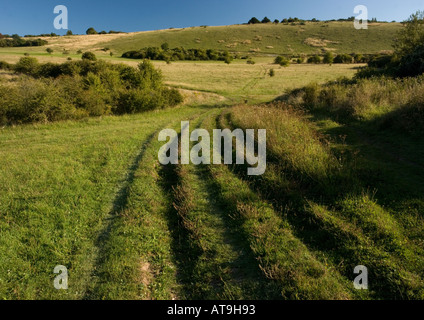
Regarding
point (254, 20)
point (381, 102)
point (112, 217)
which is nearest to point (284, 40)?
point (254, 20)

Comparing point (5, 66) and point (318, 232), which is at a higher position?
point (5, 66)

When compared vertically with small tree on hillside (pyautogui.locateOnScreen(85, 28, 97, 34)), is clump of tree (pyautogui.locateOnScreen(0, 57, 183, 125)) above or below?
below

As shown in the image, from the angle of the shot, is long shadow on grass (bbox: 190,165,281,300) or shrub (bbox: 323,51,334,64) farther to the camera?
shrub (bbox: 323,51,334,64)

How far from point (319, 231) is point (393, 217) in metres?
1.75

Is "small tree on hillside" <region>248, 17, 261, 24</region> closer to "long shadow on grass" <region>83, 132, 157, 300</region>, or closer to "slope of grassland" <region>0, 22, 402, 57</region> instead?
"slope of grassland" <region>0, 22, 402, 57</region>

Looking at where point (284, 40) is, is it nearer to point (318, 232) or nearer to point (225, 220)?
point (225, 220)

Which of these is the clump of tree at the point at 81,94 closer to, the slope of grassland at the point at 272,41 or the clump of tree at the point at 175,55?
the clump of tree at the point at 175,55

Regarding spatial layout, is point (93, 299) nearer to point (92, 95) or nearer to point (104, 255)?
point (104, 255)

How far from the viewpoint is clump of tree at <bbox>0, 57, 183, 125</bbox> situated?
18.8 m

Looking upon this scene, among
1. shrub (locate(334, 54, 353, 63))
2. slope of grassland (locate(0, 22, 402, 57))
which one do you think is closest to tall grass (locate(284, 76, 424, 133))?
shrub (locate(334, 54, 353, 63))

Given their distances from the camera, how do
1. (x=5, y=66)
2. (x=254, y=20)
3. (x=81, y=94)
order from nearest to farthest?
(x=81, y=94), (x=5, y=66), (x=254, y=20)

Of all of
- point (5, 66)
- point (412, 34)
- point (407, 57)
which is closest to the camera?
point (407, 57)

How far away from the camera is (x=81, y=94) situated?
21.7m

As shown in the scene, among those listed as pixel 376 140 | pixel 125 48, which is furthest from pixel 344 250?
pixel 125 48
